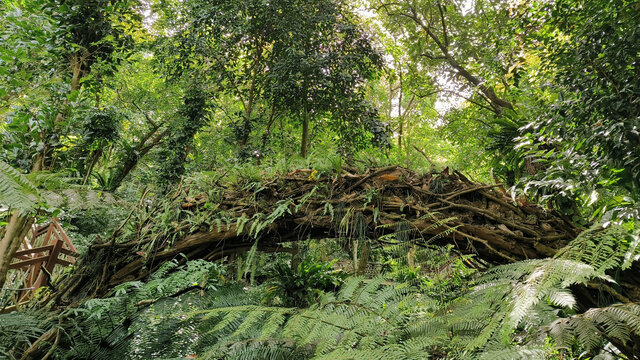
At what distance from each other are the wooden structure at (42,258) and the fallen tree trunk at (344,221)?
615mm

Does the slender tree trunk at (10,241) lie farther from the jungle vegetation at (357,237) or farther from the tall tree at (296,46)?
the tall tree at (296,46)

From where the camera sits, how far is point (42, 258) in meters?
2.83

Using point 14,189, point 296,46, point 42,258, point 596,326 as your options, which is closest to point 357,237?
point 596,326

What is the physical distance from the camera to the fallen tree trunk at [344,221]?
5.37 feet

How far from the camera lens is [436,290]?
154cm

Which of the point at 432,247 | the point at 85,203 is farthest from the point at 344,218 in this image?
the point at 85,203

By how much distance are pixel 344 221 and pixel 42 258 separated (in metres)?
2.71

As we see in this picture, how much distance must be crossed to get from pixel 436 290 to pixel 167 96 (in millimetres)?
8843

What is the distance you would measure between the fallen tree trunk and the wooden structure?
61 centimetres

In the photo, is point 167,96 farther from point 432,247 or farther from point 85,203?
point 432,247

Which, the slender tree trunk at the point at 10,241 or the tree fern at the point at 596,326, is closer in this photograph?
the tree fern at the point at 596,326

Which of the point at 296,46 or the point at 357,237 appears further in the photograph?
the point at 296,46

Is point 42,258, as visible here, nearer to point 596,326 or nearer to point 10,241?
point 10,241

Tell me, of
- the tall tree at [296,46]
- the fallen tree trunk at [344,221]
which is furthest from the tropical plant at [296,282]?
the tall tree at [296,46]
